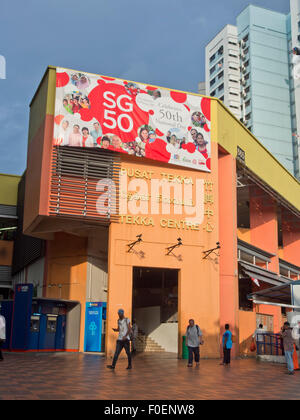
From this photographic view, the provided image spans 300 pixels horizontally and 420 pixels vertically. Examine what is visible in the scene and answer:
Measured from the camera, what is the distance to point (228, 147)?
72.8ft

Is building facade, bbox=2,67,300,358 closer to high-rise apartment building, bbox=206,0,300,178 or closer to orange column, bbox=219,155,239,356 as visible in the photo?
orange column, bbox=219,155,239,356

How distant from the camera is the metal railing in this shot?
17.4m

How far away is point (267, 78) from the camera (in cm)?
7269

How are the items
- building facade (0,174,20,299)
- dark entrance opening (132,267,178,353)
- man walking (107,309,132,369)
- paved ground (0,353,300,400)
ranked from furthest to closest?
building facade (0,174,20,299) → dark entrance opening (132,267,178,353) → man walking (107,309,132,369) → paved ground (0,353,300,400)

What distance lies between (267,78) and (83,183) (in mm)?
60841

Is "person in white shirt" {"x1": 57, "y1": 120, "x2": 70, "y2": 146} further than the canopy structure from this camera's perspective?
No

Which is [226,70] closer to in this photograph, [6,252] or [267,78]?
[267,78]

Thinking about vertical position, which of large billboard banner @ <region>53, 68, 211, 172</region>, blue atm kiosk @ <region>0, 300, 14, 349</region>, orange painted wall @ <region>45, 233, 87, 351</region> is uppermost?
large billboard banner @ <region>53, 68, 211, 172</region>

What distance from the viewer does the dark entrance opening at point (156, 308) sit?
22.8m

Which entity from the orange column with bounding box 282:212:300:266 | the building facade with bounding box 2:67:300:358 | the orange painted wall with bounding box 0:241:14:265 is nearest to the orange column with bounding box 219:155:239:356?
the building facade with bounding box 2:67:300:358

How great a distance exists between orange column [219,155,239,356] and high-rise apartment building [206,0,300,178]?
48.1 m

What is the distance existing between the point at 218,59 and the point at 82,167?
66397 mm
